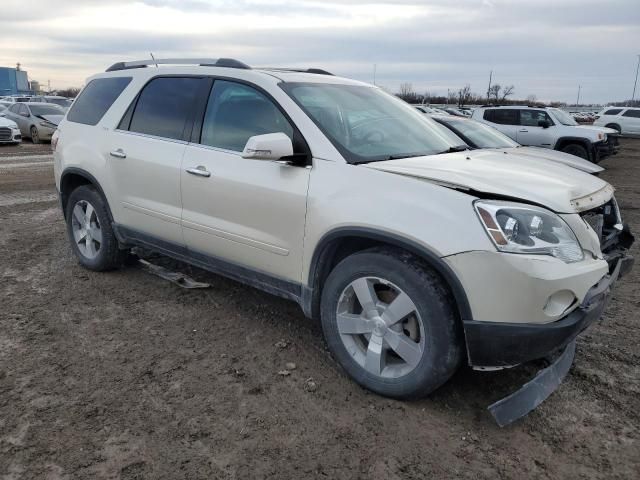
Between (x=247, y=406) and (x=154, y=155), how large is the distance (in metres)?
2.14

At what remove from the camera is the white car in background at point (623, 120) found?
2648 centimetres

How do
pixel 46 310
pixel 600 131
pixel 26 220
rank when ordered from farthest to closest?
pixel 600 131 < pixel 26 220 < pixel 46 310

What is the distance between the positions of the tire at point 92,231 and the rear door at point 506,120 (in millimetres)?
13457

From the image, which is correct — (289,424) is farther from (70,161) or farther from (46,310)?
(70,161)

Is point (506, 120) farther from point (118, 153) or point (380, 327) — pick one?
point (380, 327)

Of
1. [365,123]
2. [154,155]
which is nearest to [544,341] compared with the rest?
[365,123]

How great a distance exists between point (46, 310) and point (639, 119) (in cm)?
2905

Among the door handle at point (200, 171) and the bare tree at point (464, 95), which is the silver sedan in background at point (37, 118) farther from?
the bare tree at point (464, 95)

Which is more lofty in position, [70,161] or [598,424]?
[70,161]

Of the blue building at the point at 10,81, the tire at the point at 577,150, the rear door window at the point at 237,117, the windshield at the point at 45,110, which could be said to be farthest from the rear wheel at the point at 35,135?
the blue building at the point at 10,81

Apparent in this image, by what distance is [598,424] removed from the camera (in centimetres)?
285

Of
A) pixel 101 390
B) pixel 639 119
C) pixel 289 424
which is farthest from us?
pixel 639 119

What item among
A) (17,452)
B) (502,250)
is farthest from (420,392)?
(17,452)

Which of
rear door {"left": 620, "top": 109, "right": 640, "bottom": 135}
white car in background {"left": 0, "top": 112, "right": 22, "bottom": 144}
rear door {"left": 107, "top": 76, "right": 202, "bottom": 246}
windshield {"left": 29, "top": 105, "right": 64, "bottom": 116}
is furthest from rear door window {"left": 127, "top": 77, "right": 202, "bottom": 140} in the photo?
rear door {"left": 620, "top": 109, "right": 640, "bottom": 135}
